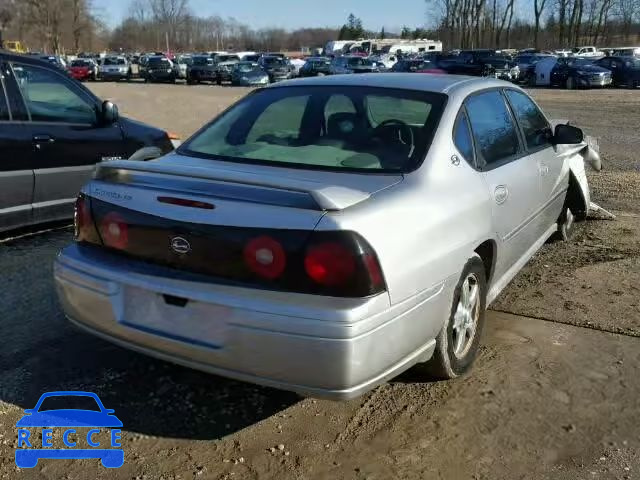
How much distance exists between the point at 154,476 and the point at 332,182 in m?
1.46

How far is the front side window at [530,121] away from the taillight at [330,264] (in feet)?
7.89

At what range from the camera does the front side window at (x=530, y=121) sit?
4.54 metres

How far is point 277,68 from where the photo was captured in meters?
39.3

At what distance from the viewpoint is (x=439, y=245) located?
9.80 ft

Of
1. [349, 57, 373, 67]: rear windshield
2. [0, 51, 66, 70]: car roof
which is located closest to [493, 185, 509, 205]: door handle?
[0, 51, 66, 70]: car roof

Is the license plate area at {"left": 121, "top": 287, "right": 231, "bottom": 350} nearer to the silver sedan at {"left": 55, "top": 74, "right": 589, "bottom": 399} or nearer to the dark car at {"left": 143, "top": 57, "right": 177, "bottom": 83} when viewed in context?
the silver sedan at {"left": 55, "top": 74, "right": 589, "bottom": 399}

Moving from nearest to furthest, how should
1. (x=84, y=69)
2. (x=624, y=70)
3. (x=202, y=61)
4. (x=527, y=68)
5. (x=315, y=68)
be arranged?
1. (x=624, y=70)
2. (x=527, y=68)
3. (x=315, y=68)
4. (x=202, y=61)
5. (x=84, y=69)

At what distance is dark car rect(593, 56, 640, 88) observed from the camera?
1217 inches

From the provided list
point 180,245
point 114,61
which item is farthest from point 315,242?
point 114,61

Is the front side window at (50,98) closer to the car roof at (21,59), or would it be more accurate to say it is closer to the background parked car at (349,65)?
the car roof at (21,59)

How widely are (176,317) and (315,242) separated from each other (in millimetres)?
694

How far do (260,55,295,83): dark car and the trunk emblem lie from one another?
119 feet

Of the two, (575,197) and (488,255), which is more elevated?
(488,255)

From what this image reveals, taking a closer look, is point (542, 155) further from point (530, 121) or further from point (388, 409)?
point (388, 409)
